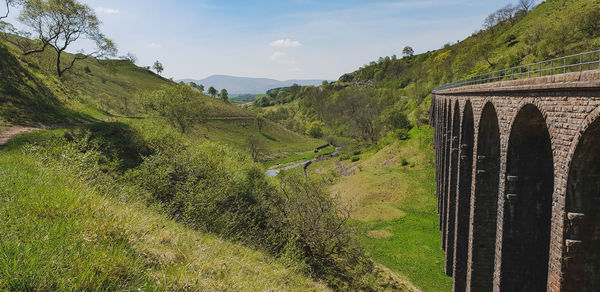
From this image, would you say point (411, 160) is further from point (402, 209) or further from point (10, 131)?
point (10, 131)

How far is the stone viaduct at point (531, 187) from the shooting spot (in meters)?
8.09

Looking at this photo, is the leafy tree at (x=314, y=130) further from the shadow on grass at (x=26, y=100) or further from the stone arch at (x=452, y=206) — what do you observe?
the stone arch at (x=452, y=206)

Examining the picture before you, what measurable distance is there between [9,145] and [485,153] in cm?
2362

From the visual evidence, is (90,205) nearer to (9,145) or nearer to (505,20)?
(9,145)

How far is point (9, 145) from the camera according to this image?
14047mm

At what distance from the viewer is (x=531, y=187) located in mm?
11930

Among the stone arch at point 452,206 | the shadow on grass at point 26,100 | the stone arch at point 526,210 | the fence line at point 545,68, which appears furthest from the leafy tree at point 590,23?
the shadow on grass at point 26,100

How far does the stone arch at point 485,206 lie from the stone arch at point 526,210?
10.2 ft

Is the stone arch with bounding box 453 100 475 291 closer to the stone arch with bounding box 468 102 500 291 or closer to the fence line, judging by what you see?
the stone arch with bounding box 468 102 500 291

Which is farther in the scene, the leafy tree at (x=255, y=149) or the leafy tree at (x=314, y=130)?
the leafy tree at (x=314, y=130)

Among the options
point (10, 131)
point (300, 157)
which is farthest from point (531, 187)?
point (300, 157)

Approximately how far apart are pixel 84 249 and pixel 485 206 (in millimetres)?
16856

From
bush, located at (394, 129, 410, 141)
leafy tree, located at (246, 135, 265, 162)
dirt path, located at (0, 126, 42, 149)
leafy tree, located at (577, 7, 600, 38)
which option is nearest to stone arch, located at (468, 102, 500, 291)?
dirt path, located at (0, 126, 42, 149)

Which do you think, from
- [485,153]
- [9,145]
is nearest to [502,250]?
[485,153]
